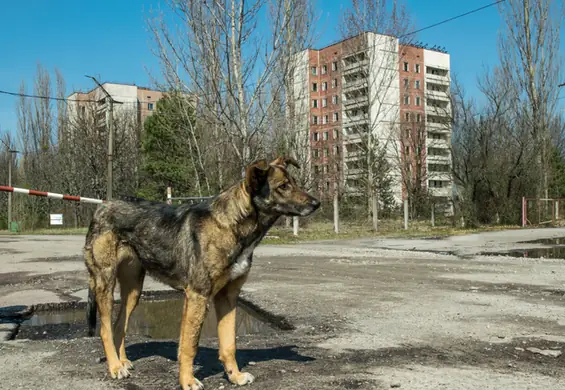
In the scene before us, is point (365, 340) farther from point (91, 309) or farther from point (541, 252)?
point (541, 252)

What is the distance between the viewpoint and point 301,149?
1369 inches

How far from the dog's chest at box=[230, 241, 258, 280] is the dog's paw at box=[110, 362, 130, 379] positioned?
1.26 meters

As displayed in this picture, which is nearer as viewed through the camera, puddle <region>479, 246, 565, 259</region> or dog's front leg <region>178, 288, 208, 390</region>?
dog's front leg <region>178, 288, 208, 390</region>

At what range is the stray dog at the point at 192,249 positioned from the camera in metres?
3.98

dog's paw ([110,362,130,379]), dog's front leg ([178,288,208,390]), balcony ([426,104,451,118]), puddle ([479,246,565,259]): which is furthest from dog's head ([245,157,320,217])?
balcony ([426,104,451,118])

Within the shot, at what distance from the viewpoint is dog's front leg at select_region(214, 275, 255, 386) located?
4238 millimetres

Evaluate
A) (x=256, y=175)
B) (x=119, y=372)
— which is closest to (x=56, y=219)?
(x=119, y=372)

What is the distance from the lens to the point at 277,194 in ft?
13.1

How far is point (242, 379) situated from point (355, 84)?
98.3 ft

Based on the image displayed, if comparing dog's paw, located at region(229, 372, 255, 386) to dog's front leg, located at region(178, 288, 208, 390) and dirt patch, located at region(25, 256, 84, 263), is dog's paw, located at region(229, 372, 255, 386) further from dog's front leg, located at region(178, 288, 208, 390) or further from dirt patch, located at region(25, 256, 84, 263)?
dirt patch, located at region(25, 256, 84, 263)

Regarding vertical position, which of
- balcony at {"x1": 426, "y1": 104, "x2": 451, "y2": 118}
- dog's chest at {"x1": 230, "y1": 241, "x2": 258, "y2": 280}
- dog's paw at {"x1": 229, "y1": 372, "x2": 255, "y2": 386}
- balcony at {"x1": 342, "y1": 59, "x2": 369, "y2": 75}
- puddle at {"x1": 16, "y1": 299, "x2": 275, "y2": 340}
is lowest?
puddle at {"x1": 16, "y1": 299, "x2": 275, "y2": 340}

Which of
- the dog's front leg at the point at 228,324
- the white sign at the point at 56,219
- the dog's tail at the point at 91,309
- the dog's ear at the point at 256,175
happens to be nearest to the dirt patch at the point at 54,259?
the dog's tail at the point at 91,309

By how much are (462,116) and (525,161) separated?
5115 millimetres

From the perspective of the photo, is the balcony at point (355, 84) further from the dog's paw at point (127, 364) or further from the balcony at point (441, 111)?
the dog's paw at point (127, 364)
